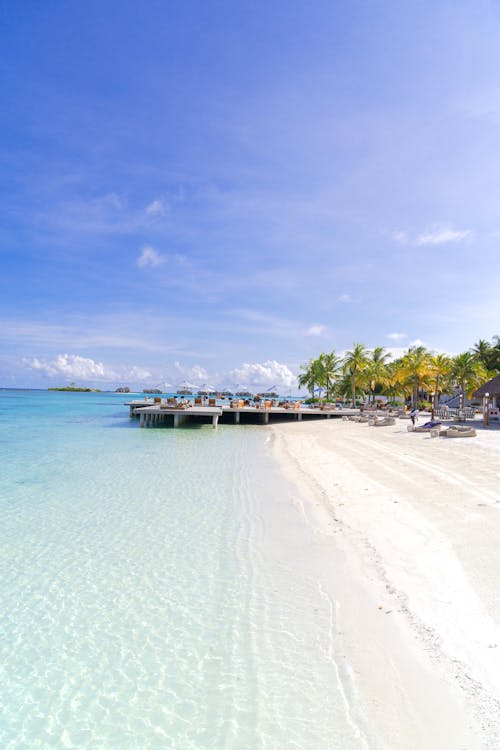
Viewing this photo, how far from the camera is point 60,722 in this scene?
370 centimetres

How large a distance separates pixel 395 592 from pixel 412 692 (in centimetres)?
183

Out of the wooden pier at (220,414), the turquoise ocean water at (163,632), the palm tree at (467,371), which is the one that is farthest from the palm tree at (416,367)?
the turquoise ocean water at (163,632)

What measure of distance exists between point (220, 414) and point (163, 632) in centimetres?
2657

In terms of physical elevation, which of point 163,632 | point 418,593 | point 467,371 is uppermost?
point 467,371

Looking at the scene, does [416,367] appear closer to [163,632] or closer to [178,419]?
[178,419]

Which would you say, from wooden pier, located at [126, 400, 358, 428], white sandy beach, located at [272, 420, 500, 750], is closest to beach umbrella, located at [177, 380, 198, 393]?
wooden pier, located at [126, 400, 358, 428]

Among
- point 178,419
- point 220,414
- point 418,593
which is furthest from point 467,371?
point 418,593

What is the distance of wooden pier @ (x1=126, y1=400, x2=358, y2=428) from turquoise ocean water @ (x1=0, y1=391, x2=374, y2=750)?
67.8 feet

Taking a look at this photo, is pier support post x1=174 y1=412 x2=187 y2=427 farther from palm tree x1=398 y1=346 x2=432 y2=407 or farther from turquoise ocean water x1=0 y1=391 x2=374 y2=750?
palm tree x1=398 y1=346 x2=432 y2=407

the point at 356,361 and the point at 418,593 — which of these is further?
the point at 356,361

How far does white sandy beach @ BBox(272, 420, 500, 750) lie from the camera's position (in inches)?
137

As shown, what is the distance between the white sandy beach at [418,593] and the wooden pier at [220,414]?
20027mm

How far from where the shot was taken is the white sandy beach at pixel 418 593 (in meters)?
3.48

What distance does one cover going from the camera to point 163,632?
493 cm
